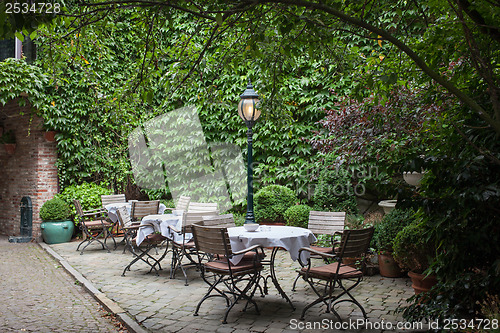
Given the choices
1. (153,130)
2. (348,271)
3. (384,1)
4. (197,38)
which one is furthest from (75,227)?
(384,1)

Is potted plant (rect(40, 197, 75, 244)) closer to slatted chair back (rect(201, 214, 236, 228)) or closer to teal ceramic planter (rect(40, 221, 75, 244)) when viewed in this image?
teal ceramic planter (rect(40, 221, 75, 244))

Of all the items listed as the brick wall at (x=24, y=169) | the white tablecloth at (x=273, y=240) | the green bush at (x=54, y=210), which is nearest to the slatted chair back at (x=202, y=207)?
the white tablecloth at (x=273, y=240)

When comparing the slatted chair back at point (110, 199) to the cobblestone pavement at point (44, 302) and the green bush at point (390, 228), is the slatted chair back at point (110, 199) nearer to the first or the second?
the cobblestone pavement at point (44, 302)

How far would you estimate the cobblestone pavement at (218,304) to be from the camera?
14.0ft

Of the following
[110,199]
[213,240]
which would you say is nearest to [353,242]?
[213,240]

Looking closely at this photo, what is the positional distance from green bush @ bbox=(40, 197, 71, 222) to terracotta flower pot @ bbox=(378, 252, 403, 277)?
729 cm

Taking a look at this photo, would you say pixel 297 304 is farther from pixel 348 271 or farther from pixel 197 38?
pixel 197 38

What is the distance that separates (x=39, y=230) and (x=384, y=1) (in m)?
9.34

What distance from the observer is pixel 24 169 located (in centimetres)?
1074

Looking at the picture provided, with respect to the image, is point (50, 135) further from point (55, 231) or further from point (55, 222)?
point (55, 231)

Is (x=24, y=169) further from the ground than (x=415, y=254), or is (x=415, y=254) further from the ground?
(x=24, y=169)

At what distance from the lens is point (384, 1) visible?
4.23m

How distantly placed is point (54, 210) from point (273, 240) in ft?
22.8

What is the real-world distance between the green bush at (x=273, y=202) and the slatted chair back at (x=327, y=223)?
8.96 ft
